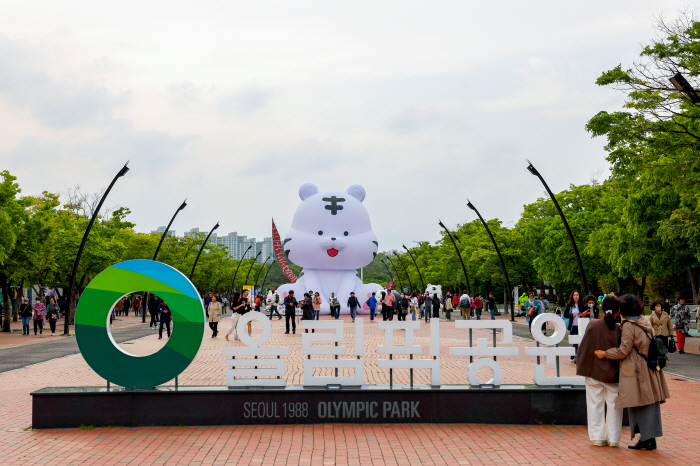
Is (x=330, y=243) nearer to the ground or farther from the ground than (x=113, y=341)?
farther from the ground

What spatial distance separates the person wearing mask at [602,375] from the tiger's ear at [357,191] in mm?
31912

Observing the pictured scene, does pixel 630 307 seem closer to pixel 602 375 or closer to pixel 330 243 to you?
pixel 602 375

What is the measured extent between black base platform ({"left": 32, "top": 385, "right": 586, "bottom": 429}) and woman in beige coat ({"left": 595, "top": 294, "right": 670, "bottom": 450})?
1469 millimetres

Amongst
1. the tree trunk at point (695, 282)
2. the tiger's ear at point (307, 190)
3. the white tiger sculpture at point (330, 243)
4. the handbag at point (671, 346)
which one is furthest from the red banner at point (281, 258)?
the handbag at point (671, 346)

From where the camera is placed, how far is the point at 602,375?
295 inches

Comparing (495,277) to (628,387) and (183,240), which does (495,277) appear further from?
(628,387)

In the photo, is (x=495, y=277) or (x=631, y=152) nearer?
(x=631, y=152)

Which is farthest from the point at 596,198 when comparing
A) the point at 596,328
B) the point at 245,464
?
the point at 245,464

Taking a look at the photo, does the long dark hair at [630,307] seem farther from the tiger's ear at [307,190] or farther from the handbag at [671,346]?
the tiger's ear at [307,190]

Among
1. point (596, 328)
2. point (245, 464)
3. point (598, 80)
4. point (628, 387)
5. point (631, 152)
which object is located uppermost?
point (598, 80)

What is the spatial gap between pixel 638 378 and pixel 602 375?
38cm

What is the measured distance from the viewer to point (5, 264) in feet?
82.7

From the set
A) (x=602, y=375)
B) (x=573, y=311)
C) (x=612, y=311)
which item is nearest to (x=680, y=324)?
(x=573, y=311)

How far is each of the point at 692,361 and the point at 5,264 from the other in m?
23.5
